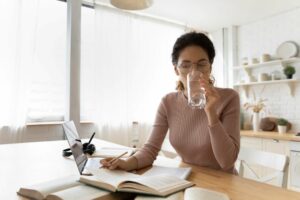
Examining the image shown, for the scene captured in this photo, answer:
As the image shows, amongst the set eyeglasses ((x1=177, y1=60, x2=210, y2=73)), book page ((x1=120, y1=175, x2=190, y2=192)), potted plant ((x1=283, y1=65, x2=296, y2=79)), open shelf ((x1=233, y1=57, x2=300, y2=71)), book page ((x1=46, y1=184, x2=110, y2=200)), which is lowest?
book page ((x1=46, y1=184, x2=110, y2=200))

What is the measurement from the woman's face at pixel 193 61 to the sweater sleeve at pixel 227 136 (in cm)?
21

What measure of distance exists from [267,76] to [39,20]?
3.10m

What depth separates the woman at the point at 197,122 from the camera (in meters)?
1.10

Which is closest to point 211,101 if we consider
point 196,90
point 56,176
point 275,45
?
point 196,90

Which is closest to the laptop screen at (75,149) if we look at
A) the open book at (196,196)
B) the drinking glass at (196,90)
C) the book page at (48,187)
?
the book page at (48,187)

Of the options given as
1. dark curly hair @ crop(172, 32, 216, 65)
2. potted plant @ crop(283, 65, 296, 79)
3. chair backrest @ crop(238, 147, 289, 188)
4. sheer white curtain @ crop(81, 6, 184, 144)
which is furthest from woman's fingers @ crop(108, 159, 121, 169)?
potted plant @ crop(283, 65, 296, 79)

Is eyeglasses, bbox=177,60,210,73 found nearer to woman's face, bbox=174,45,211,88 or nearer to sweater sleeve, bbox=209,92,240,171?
woman's face, bbox=174,45,211,88

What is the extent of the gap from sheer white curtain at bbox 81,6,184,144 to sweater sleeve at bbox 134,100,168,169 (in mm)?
1850

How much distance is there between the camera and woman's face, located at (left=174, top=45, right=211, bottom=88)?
1279 millimetres

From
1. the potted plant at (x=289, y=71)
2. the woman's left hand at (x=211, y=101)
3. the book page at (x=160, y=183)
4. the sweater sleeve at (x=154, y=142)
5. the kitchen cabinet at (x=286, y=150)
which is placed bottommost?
the kitchen cabinet at (x=286, y=150)

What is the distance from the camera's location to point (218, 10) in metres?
3.47

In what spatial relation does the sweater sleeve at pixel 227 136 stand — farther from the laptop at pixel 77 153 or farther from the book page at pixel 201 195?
Result: the laptop at pixel 77 153

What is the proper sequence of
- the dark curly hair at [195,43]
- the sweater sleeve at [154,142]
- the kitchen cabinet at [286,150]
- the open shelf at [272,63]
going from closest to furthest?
the sweater sleeve at [154,142] < the dark curly hair at [195,43] < the kitchen cabinet at [286,150] < the open shelf at [272,63]

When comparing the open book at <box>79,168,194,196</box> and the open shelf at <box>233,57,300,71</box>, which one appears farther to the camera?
the open shelf at <box>233,57,300,71</box>
